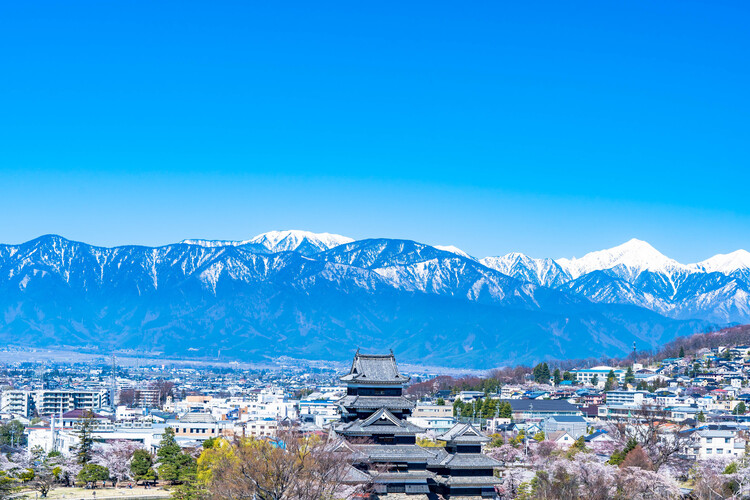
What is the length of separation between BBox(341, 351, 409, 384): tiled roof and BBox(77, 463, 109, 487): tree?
24.8m

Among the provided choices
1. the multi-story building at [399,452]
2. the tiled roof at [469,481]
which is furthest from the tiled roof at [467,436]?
the tiled roof at [469,481]

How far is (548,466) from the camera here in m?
64.1

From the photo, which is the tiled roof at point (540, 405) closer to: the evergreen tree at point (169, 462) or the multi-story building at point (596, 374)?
the multi-story building at point (596, 374)

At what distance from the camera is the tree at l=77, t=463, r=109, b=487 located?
2753 inches

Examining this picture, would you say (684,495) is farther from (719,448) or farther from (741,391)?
(741,391)

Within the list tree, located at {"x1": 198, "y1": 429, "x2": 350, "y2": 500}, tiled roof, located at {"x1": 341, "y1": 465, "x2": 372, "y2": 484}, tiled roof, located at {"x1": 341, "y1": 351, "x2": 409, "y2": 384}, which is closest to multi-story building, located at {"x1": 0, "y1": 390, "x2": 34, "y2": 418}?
tiled roof, located at {"x1": 341, "y1": 351, "x2": 409, "y2": 384}

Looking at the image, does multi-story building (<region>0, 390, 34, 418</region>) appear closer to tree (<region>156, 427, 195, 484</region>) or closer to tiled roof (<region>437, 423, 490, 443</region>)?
tree (<region>156, 427, 195, 484</region>)

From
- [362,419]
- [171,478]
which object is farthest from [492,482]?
[171,478]

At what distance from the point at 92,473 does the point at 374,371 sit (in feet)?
88.1

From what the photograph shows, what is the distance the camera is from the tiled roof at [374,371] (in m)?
53.3

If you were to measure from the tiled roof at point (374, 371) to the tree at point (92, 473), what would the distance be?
81.4ft

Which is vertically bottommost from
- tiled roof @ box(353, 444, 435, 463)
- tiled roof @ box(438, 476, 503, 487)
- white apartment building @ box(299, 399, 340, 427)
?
tiled roof @ box(438, 476, 503, 487)

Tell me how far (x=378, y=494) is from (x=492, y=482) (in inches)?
233

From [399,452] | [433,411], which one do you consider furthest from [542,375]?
[399,452]
